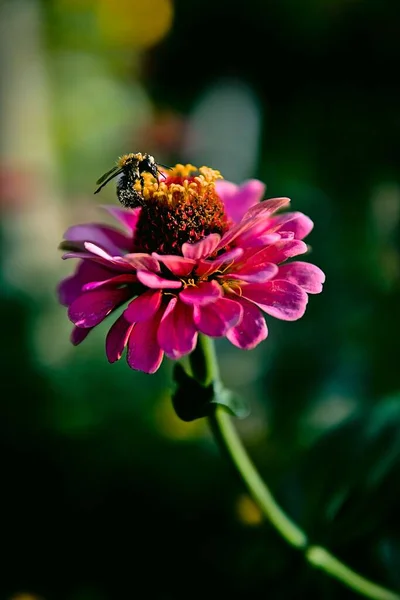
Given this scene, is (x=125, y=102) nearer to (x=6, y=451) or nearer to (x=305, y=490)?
(x=6, y=451)

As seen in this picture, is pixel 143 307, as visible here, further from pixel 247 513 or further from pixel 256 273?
pixel 247 513

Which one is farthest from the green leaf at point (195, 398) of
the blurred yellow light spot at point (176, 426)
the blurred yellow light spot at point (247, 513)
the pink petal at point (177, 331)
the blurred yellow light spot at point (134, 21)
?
the blurred yellow light spot at point (134, 21)

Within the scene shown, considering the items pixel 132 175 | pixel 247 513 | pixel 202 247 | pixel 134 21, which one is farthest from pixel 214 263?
pixel 134 21

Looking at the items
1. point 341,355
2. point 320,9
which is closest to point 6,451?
point 341,355

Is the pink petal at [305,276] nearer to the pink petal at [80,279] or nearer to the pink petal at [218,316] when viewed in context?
the pink petal at [218,316]

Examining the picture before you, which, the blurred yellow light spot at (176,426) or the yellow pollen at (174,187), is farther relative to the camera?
the blurred yellow light spot at (176,426)

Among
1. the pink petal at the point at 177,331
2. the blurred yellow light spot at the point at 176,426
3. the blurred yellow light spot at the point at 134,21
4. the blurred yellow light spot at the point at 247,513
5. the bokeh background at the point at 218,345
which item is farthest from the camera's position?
the blurred yellow light spot at the point at 134,21

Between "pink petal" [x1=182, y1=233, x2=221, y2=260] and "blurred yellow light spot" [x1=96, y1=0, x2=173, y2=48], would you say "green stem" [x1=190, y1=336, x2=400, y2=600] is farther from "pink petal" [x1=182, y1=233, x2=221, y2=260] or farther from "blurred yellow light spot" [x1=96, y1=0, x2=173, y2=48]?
"blurred yellow light spot" [x1=96, y1=0, x2=173, y2=48]
